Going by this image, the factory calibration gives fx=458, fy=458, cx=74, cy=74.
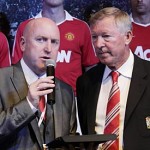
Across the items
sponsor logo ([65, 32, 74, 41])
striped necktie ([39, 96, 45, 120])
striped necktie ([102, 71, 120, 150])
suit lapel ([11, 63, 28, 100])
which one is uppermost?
sponsor logo ([65, 32, 74, 41])

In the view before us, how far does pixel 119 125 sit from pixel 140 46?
1146 mm

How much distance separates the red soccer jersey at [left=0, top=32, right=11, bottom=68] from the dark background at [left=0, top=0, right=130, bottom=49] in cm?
27

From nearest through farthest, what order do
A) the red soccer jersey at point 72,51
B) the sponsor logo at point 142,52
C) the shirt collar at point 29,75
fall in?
1. the shirt collar at point 29,75
2. the red soccer jersey at point 72,51
3. the sponsor logo at point 142,52

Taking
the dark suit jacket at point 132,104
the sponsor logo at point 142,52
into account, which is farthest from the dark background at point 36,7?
the dark suit jacket at point 132,104

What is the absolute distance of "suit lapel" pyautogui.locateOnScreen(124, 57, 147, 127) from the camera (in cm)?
213

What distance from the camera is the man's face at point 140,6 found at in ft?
10.7

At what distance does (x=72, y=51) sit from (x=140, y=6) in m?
0.61

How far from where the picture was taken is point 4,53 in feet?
10.3

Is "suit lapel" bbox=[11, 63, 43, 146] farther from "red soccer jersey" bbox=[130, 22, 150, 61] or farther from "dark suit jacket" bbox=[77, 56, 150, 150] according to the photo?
"red soccer jersey" bbox=[130, 22, 150, 61]

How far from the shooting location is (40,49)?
2025 mm

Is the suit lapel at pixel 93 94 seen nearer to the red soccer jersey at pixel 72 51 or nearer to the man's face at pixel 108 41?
the man's face at pixel 108 41

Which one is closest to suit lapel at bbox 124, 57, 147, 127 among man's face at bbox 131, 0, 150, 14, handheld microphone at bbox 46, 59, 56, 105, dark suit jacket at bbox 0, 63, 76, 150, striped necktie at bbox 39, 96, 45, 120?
dark suit jacket at bbox 0, 63, 76, 150

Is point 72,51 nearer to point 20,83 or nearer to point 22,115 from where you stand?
point 20,83

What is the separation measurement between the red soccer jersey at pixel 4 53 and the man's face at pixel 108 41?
106 cm
